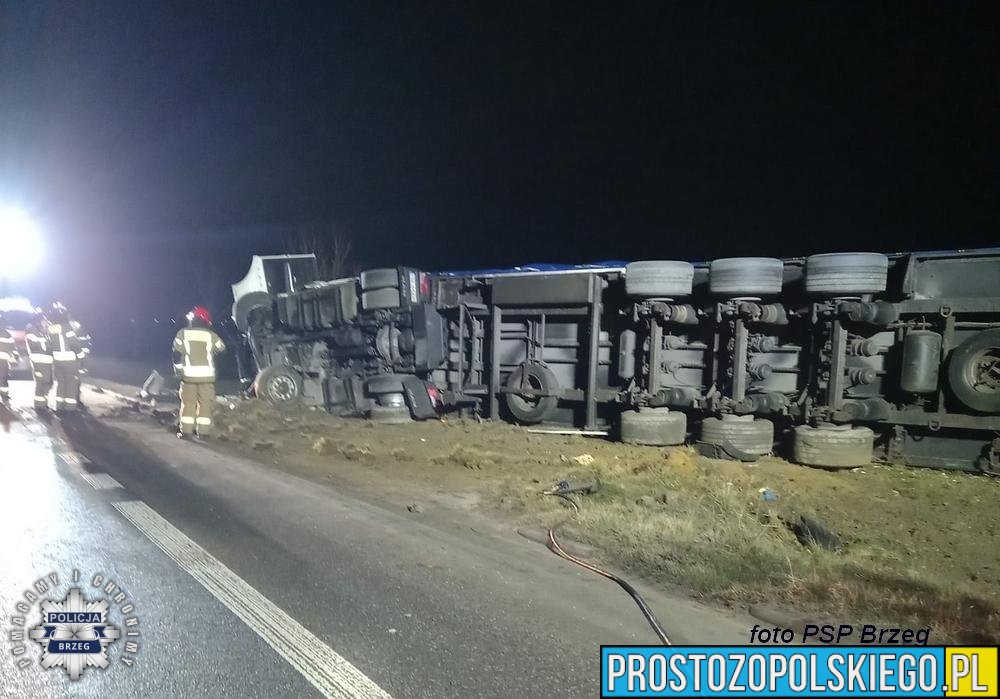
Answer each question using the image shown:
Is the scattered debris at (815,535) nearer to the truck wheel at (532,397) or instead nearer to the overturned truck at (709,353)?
the overturned truck at (709,353)

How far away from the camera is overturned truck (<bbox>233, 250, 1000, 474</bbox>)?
741 cm

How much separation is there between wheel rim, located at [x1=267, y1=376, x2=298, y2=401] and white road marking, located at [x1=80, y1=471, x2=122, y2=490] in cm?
563

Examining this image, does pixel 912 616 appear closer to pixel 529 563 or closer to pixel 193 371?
pixel 529 563

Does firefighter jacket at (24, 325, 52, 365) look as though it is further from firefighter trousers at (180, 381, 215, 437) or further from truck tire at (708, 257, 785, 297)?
truck tire at (708, 257, 785, 297)

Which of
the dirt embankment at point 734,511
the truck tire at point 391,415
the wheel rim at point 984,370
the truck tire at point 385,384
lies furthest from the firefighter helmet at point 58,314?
the wheel rim at point 984,370

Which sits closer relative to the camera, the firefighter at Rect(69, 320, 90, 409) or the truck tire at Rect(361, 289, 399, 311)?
the truck tire at Rect(361, 289, 399, 311)

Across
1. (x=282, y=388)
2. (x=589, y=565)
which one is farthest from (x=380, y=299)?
(x=589, y=565)

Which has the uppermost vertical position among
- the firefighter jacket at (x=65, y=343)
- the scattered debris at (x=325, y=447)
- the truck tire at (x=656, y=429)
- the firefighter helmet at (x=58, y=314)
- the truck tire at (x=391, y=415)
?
the firefighter helmet at (x=58, y=314)

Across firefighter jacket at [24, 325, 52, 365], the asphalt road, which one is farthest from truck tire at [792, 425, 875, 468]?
firefighter jacket at [24, 325, 52, 365]

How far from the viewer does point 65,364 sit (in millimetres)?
11898

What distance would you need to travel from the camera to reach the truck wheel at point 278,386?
12.8 meters

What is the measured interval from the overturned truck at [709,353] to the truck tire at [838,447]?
15 millimetres

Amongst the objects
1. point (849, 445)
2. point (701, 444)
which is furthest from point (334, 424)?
point (849, 445)

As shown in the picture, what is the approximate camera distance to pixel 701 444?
329 inches
